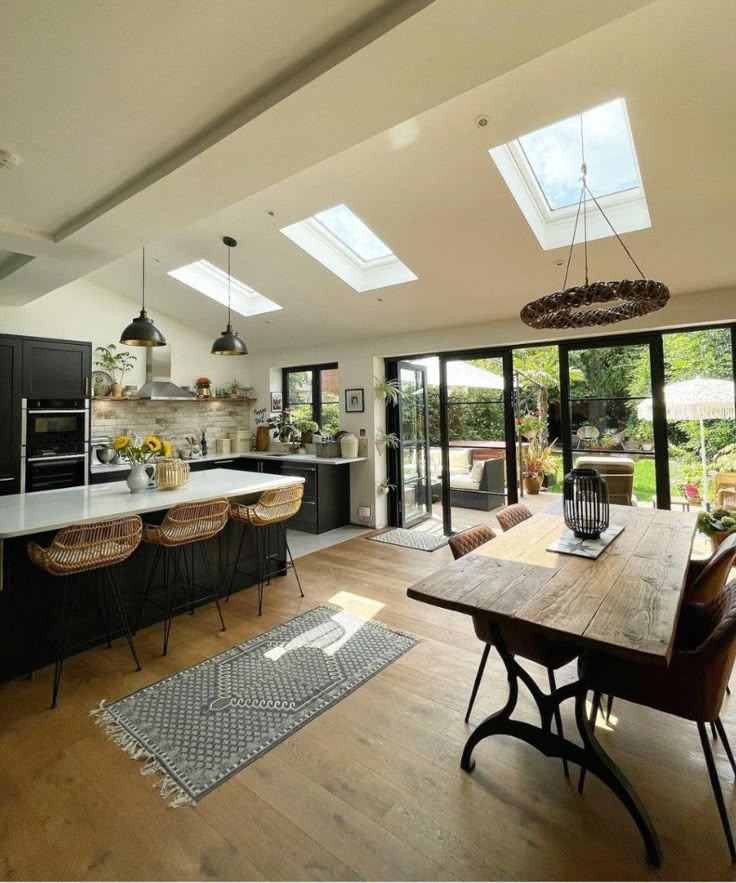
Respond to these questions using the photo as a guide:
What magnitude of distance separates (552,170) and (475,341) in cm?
193

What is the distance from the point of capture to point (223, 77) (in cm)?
171

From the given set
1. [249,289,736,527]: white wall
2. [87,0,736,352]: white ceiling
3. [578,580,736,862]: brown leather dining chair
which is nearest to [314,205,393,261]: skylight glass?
[87,0,736,352]: white ceiling

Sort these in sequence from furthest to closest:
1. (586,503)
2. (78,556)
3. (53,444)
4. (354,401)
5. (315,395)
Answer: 1. (315,395)
2. (354,401)
3. (53,444)
4. (78,556)
5. (586,503)

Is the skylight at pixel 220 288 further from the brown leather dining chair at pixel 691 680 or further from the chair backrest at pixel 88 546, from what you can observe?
the brown leather dining chair at pixel 691 680

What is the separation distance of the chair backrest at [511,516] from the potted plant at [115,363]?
499 cm

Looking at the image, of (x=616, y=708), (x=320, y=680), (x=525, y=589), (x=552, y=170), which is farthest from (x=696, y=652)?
(x=552, y=170)

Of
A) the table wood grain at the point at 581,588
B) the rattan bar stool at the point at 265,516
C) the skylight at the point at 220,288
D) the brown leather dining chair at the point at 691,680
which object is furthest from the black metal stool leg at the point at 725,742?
the skylight at the point at 220,288

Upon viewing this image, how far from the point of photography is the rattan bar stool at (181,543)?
2.84 metres

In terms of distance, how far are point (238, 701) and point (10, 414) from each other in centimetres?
404

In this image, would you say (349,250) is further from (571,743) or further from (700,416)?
(571,743)

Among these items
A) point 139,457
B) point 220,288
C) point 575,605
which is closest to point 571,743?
point 575,605

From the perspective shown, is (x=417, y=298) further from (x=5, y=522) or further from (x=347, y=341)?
(x=5, y=522)

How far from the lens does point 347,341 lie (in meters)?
6.00

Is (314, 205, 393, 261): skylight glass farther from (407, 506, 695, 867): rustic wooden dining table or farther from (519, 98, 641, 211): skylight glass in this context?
A: (407, 506, 695, 867): rustic wooden dining table
